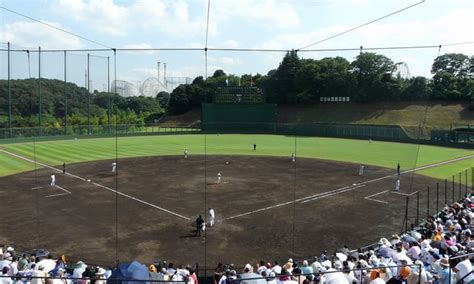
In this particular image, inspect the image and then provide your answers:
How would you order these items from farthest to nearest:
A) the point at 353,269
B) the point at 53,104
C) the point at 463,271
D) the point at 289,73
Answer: the point at 53,104
the point at 289,73
the point at 463,271
the point at 353,269

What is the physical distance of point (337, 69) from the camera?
60.0ft

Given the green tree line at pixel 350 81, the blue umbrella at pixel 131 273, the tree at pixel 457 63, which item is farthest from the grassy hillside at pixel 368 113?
the tree at pixel 457 63

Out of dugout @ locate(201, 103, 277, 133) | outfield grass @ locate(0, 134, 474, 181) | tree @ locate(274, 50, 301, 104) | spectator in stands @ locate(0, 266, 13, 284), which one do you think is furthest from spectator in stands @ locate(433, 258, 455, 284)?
dugout @ locate(201, 103, 277, 133)

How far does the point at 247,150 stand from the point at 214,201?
24.5 metres

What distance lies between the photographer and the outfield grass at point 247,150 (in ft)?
116

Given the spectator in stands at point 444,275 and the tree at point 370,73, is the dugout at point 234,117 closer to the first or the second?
the tree at point 370,73

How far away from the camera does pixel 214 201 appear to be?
23.5m

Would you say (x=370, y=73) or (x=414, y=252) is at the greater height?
(x=370, y=73)

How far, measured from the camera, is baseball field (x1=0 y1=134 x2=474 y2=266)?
637 inches

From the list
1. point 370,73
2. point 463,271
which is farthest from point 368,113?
point 463,271

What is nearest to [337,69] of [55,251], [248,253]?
[248,253]

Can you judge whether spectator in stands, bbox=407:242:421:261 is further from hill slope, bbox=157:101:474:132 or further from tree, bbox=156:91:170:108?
tree, bbox=156:91:170:108

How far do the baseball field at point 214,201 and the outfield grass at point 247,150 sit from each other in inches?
14.7

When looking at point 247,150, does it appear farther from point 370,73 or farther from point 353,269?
point 353,269
